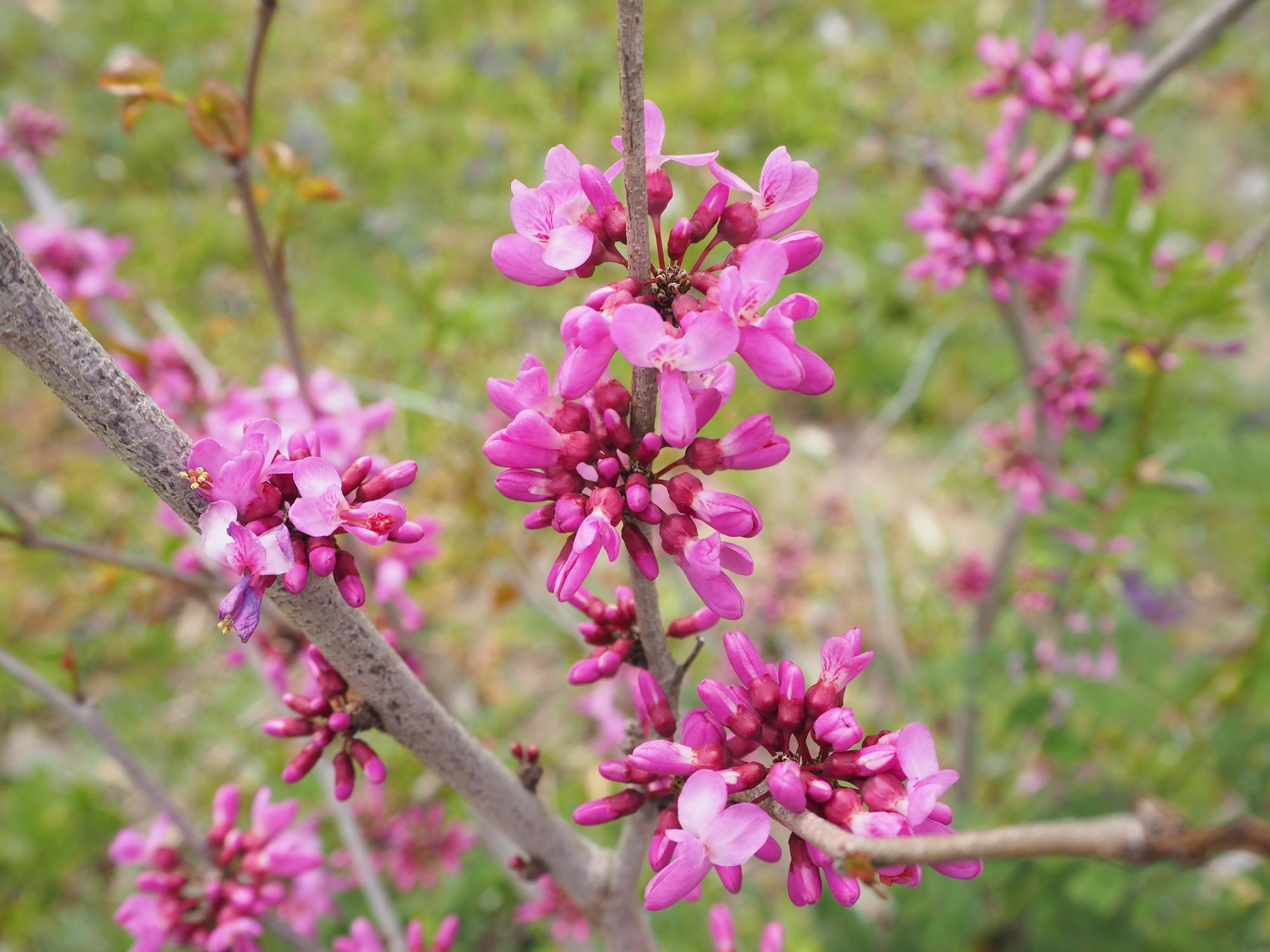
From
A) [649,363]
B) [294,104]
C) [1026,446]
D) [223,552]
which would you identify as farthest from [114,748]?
[294,104]

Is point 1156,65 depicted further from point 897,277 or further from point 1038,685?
point 897,277

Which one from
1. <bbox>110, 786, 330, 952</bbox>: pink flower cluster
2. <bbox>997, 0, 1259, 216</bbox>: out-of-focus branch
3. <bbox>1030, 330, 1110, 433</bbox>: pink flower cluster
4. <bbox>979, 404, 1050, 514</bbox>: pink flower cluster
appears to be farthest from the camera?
<bbox>979, 404, 1050, 514</bbox>: pink flower cluster

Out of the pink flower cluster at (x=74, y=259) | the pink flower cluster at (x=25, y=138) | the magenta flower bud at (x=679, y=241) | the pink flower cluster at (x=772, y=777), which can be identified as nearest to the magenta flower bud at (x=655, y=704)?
the pink flower cluster at (x=772, y=777)

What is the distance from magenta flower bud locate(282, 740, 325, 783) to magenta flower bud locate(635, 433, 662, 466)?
63 cm

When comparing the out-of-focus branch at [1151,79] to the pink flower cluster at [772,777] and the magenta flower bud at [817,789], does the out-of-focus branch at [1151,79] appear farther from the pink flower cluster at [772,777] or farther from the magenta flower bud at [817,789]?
the magenta flower bud at [817,789]

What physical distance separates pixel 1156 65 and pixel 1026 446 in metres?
1.32

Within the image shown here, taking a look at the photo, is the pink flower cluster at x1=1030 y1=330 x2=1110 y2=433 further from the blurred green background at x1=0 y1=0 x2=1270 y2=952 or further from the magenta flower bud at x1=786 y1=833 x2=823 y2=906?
the magenta flower bud at x1=786 y1=833 x2=823 y2=906

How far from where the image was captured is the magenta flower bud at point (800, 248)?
41.3 inches

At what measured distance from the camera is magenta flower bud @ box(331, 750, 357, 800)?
126 centimetres

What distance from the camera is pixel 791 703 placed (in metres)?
1.08

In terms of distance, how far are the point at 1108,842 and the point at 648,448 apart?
0.64 meters

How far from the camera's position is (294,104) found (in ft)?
24.5

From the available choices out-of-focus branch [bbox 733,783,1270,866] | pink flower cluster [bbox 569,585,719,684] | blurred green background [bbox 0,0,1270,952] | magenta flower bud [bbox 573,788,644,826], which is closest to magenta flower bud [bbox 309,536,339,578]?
pink flower cluster [bbox 569,585,719,684]

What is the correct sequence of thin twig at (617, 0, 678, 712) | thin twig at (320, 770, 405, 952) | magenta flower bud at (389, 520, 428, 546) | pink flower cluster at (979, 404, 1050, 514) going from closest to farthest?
1. thin twig at (617, 0, 678, 712)
2. magenta flower bud at (389, 520, 428, 546)
3. thin twig at (320, 770, 405, 952)
4. pink flower cluster at (979, 404, 1050, 514)
